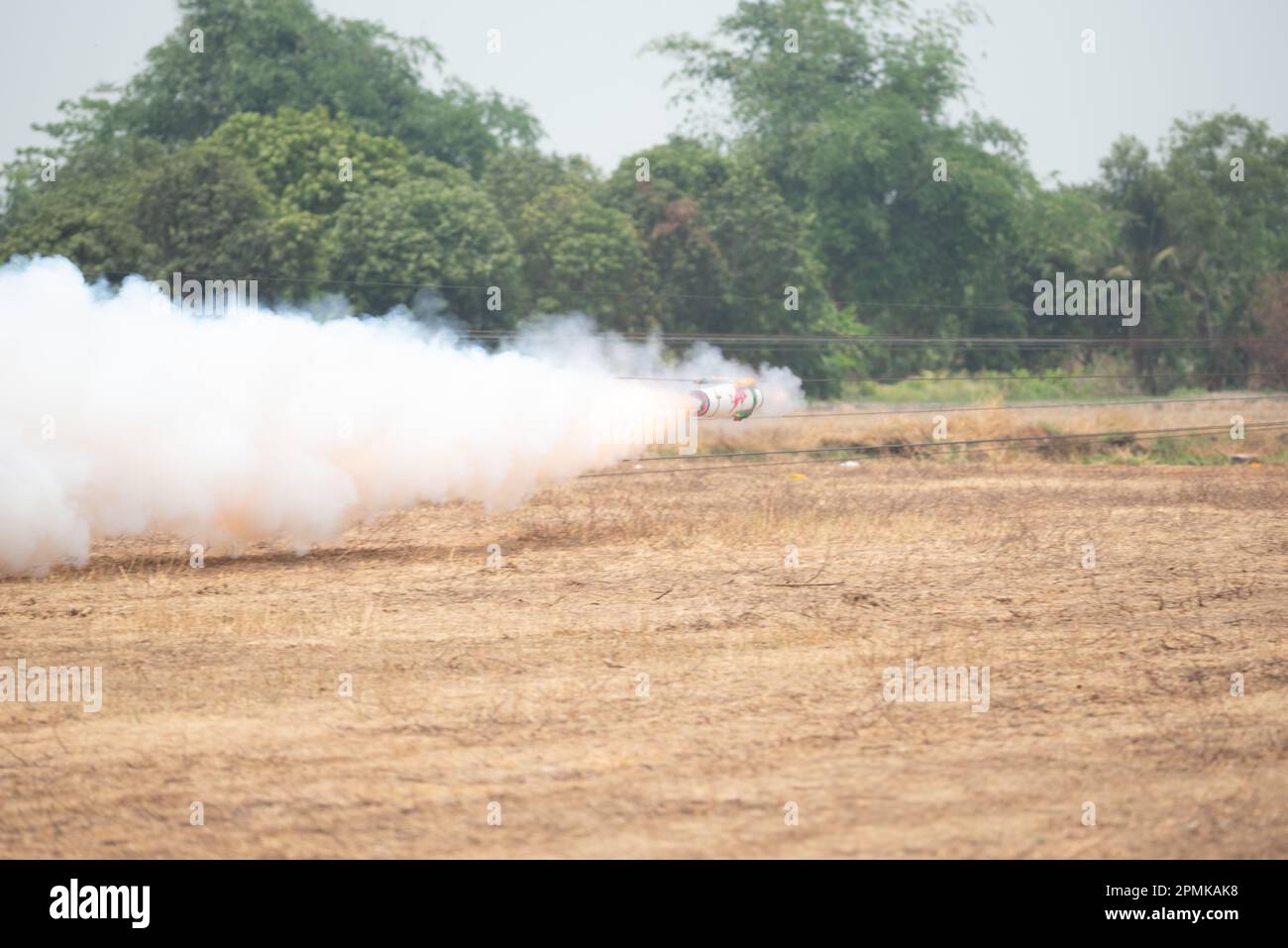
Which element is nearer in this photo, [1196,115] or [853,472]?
[853,472]

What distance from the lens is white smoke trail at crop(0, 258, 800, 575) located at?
17.7 metres

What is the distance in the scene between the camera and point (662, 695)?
41.5ft

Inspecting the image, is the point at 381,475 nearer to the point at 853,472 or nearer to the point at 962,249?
the point at 853,472

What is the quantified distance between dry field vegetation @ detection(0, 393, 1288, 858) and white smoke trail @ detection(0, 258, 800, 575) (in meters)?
0.91

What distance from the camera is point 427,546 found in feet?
71.5

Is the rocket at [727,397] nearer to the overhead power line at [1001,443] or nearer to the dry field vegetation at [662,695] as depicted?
the dry field vegetation at [662,695]

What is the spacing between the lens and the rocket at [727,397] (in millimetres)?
25375

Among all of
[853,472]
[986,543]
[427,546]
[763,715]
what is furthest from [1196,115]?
[763,715]

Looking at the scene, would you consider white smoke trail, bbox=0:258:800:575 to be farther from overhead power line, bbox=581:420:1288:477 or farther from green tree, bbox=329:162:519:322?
green tree, bbox=329:162:519:322

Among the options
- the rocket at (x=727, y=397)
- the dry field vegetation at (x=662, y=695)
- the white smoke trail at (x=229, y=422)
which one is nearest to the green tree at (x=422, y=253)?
the rocket at (x=727, y=397)

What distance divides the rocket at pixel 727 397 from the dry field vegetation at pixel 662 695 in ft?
8.56
